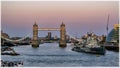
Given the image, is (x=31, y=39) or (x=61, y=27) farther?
(x=31, y=39)

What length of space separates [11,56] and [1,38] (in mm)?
727

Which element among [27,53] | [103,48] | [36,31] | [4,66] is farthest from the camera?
[103,48]

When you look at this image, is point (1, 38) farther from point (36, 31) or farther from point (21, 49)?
point (21, 49)

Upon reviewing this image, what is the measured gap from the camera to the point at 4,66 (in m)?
6.94

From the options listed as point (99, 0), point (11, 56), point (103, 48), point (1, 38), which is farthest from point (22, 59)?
point (103, 48)

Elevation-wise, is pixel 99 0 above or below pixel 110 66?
above

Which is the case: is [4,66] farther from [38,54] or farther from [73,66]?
[38,54]

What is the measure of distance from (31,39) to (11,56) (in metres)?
0.52

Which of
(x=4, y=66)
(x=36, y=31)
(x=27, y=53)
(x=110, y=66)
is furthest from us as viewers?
(x=27, y=53)

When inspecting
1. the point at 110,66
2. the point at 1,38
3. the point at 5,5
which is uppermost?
the point at 5,5

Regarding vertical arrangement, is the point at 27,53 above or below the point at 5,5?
below

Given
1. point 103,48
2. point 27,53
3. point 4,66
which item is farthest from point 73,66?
point 103,48

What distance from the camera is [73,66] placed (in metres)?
7.36

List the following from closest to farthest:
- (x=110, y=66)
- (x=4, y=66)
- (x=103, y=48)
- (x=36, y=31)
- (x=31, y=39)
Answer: (x=4, y=66) < (x=110, y=66) < (x=36, y=31) < (x=31, y=39) < (x=103, y=48)
